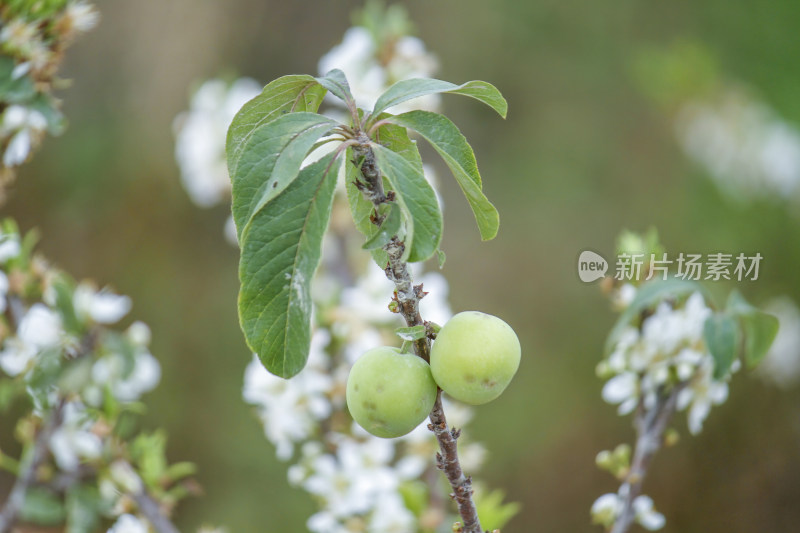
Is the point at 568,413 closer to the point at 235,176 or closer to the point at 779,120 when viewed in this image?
the point at 779,120

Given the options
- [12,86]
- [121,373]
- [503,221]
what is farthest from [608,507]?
[503,221]

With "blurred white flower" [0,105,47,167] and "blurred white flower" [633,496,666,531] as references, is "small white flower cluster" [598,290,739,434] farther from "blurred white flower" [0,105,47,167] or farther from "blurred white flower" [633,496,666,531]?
"blurred white flower" [0,105,47,167]

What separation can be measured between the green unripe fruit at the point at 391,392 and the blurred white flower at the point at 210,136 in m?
0.48

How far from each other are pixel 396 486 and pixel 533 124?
4.14ft

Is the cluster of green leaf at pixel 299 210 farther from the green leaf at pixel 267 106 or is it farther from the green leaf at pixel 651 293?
the green leaf at pixel 651 293

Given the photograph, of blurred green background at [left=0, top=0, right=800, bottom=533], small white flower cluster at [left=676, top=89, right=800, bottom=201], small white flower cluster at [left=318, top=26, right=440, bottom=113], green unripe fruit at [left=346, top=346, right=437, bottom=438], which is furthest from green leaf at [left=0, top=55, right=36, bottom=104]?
blurred green background at [left=0, top=0, right=800, bottom=533]

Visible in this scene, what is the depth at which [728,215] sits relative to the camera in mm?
1248

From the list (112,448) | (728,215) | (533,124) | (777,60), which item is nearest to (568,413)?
(728,215)

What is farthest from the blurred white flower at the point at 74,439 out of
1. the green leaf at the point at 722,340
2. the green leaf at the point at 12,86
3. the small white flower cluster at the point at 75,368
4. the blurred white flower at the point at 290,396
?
the green leaf at the point at 722,340

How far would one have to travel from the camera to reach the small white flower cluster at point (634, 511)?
0.46m

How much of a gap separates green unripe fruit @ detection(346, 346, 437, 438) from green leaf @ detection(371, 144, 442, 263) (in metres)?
0.05

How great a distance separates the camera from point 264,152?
283mm

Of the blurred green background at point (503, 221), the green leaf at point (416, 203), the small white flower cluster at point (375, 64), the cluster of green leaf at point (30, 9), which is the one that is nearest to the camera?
the green leaf at point (416, 203)

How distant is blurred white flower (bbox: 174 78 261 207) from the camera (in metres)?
0.72
